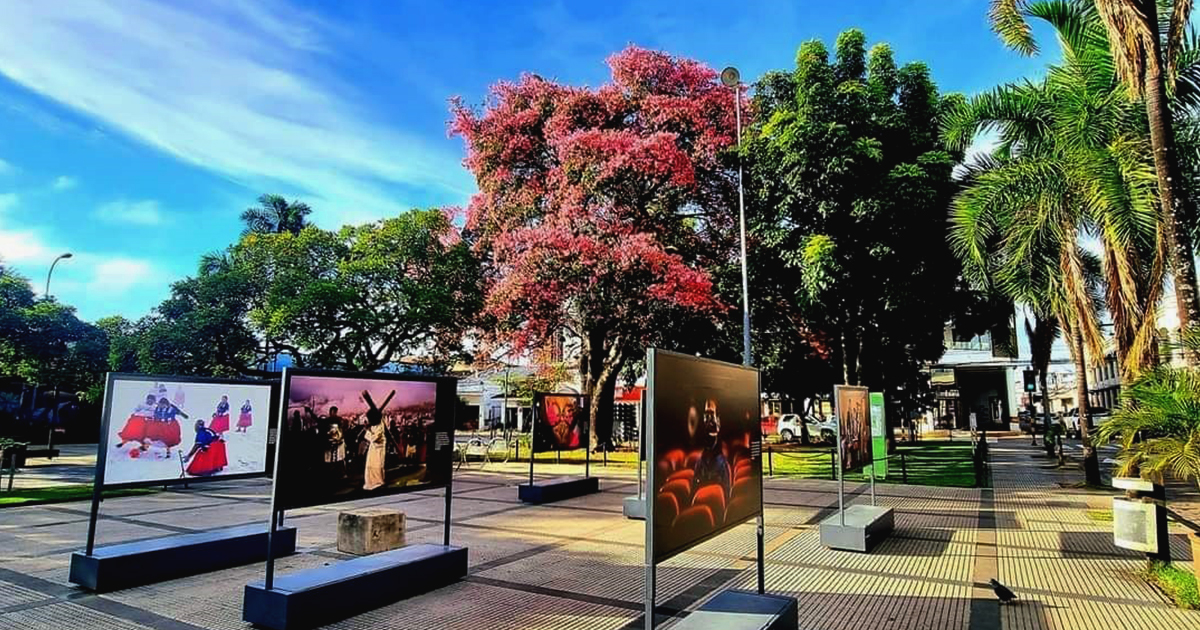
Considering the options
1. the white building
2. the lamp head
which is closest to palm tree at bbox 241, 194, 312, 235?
the lamp head

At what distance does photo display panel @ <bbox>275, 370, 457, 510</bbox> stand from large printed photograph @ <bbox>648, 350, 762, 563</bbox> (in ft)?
10.0

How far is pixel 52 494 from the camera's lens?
12406mm

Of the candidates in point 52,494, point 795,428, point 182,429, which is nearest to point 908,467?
point 182,429

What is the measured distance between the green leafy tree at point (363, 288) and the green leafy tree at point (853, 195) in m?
8.96

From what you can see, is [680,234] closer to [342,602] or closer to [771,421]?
[342,602]

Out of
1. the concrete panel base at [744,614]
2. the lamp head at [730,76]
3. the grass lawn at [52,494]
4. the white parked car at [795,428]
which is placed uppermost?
the lamp head at [730,76]

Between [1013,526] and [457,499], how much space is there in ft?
28.9

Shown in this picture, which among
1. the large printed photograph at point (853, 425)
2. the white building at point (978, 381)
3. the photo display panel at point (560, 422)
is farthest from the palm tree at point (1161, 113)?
the white building at point (978, 381)

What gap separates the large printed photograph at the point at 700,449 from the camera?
366 centimetres

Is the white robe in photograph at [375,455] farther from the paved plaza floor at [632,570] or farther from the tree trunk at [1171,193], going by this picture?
the tree trunk at [1171,193]

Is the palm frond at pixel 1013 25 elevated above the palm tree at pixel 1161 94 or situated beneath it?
elevated above

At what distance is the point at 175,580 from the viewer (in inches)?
248

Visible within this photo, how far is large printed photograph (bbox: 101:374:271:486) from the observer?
6.25 m

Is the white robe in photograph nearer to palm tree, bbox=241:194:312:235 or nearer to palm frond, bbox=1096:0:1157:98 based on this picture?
palm frond, bbox=1096:0:1157:98
